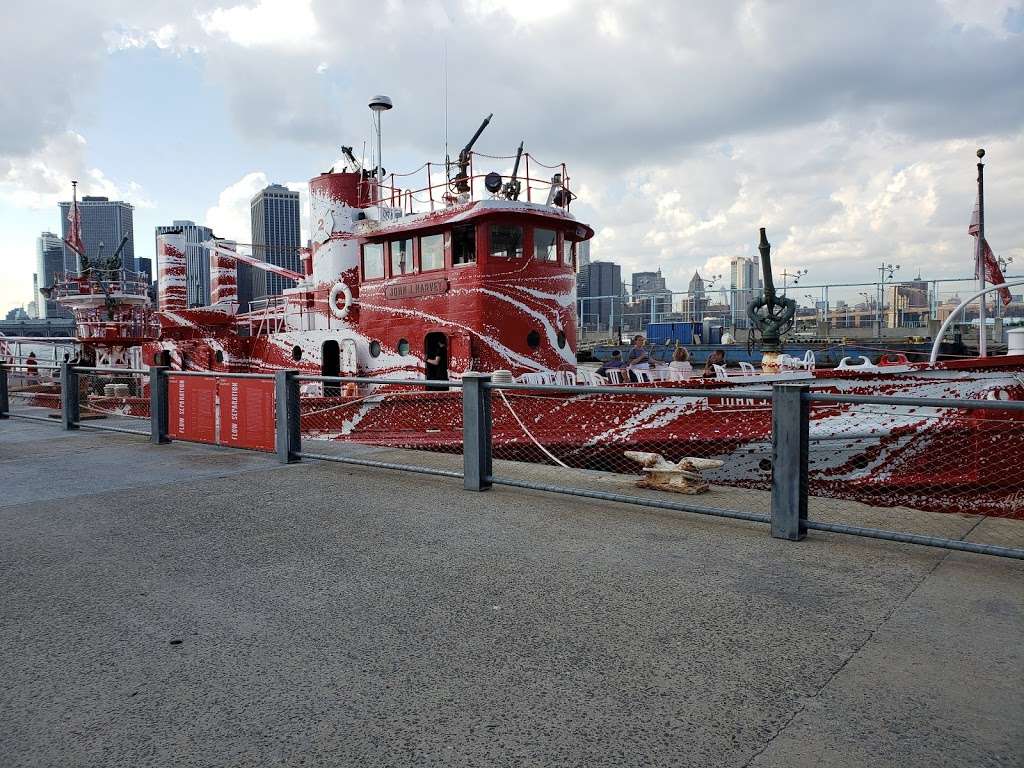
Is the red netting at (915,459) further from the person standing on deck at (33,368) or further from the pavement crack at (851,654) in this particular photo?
the person standing on deck at (33,368)

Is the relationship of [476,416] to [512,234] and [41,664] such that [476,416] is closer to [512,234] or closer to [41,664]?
[41,664]

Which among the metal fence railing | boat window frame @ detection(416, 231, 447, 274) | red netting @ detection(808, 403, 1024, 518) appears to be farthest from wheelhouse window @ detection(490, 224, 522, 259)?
red netting @ detection(808, 403, 1024, 518)

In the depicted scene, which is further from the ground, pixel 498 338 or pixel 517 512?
pixel 498 338

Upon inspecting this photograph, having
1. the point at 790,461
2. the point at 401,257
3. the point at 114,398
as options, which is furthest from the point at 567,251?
the point at 790,461

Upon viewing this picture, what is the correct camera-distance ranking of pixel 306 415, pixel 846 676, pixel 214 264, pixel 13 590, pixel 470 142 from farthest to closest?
pixel 214 264 → pixel 470 142 → pixel 306 415 → pixel 13 590 → pixel 846 676

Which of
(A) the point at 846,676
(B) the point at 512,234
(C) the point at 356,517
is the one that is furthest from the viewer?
(B) the point at 512,234

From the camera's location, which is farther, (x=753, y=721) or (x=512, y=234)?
(x=512, y=234)

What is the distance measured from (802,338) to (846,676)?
38092 millimetres

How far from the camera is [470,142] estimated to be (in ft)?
49.0

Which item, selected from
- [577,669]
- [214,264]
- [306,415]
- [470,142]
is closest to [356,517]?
[577,669]

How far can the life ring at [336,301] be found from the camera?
49.6 feet

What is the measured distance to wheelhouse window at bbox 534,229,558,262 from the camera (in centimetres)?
1341

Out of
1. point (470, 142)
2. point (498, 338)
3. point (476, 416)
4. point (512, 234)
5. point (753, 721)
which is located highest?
point (470, 142)

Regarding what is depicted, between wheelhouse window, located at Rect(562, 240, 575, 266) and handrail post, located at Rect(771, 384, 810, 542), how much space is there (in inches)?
359
